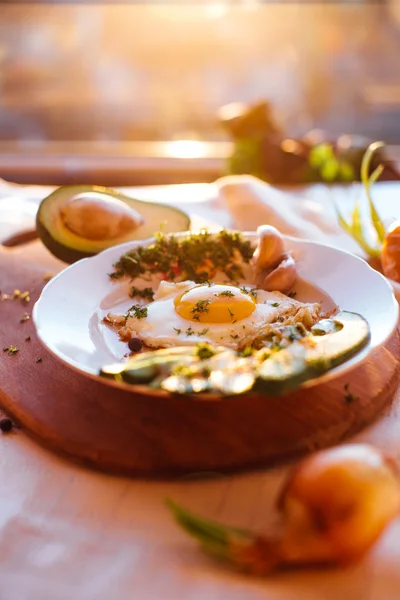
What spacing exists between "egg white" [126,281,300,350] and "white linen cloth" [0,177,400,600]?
0.77 feet

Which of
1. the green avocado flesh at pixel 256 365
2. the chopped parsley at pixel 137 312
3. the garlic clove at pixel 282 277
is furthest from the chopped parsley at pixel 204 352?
the garlic clove at pixel 282 277

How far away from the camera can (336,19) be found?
2674 mm

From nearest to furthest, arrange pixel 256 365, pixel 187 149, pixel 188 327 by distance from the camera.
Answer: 1. pixel 256 365
2. pixel 188 327
3. pixel 187 149

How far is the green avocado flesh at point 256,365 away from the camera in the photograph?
0.75 metres

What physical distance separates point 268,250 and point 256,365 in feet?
1.42

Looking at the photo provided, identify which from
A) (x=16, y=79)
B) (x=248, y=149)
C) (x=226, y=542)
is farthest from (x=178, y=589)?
(x=16, y=79)

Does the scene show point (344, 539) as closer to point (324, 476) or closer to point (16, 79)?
point (324, 476)

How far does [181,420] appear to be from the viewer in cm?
88

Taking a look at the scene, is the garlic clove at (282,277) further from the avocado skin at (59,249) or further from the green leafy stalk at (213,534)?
the green leafy stalk at (213,534)

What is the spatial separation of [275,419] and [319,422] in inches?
2.3

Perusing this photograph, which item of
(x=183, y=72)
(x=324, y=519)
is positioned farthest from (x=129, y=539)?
(x=183, y=72)

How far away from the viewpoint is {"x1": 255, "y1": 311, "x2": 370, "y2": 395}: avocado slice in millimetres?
749

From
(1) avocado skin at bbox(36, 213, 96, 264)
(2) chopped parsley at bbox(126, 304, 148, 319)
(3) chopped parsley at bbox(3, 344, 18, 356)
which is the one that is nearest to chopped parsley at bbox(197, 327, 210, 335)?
(2) chopped parsley at bbox(126, 304, 148, 319)

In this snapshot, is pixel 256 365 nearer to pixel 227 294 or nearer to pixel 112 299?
pixel 227 294
